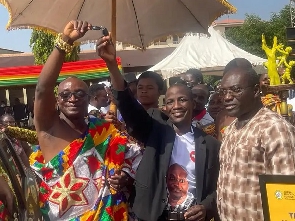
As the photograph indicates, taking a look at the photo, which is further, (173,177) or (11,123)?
(11,123)

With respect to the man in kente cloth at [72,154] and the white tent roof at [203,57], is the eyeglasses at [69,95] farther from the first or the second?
the white tent roof at [203,57]

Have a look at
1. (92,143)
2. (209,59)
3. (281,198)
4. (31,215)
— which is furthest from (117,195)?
(209,59)

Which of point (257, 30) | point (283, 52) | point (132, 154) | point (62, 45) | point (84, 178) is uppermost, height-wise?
point (257, 30)

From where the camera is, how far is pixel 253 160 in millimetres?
2627

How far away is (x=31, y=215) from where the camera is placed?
2.70 metres

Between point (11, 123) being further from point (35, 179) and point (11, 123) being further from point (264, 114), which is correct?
point (264, 114)

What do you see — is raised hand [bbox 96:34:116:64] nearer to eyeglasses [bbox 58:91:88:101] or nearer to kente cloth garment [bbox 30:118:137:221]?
eyeglasses [bbox 58:91:88:101]

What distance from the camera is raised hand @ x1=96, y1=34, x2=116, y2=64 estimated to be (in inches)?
126

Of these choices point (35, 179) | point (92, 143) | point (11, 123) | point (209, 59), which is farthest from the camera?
point (209, 59)

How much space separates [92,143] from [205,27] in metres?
2.21

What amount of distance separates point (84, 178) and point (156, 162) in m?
0.53

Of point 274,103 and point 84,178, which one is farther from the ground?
point 274,103

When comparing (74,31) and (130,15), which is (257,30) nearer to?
(130,15)

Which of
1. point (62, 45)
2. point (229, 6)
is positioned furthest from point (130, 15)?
point (62, 45)
